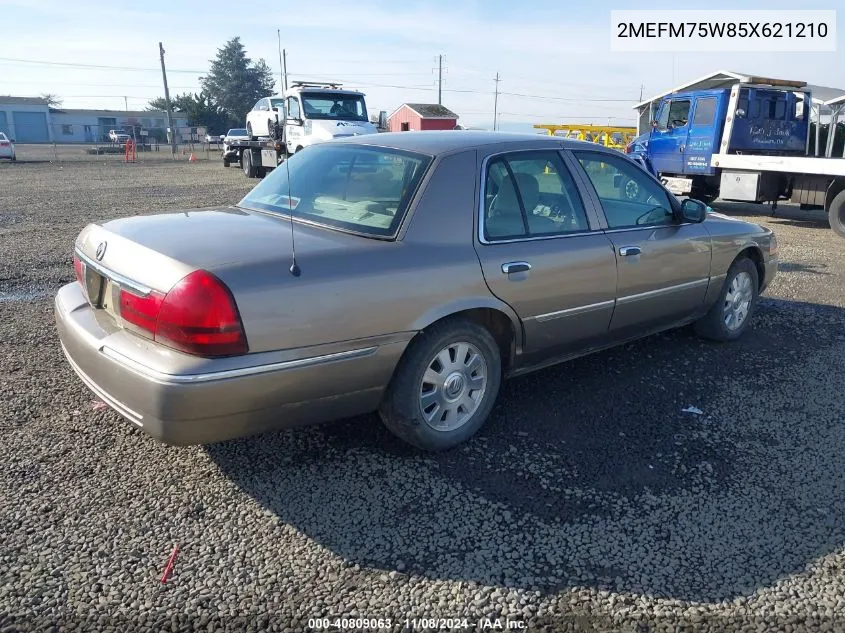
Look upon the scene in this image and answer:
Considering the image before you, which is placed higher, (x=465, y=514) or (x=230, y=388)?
(x=230, y=388)

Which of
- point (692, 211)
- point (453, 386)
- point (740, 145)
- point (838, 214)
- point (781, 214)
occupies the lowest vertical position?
point (781, 214)

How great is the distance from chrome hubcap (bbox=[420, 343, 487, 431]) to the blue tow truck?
10735 millimetres

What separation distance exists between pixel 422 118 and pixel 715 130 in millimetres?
21245

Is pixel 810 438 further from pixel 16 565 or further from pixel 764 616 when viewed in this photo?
pixel 16 565

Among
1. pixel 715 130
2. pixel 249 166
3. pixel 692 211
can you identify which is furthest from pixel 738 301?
pixel 249 166

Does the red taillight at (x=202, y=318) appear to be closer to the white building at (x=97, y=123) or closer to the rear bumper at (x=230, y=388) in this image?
the rear bumper at (x=230, y=388)

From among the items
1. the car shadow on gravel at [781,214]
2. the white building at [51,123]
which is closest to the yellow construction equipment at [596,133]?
the car shadow on gravel at [781,214]

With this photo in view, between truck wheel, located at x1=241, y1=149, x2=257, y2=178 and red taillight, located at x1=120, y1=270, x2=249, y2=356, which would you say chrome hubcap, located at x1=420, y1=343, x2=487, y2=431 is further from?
truck wheel, located at x1=241, y1=149, x2=257, y2=178

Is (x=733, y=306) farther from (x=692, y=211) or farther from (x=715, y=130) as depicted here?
(x=715, y=130)

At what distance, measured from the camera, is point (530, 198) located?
394 centimetres

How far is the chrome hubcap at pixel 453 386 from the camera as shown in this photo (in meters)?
3.47

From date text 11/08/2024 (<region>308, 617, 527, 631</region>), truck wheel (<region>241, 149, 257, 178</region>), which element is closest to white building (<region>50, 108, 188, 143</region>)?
truck wheel (<region>241, 149, 257, 178</region>)

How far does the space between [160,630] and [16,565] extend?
732 mm

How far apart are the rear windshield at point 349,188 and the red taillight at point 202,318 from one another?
87 centimetres
